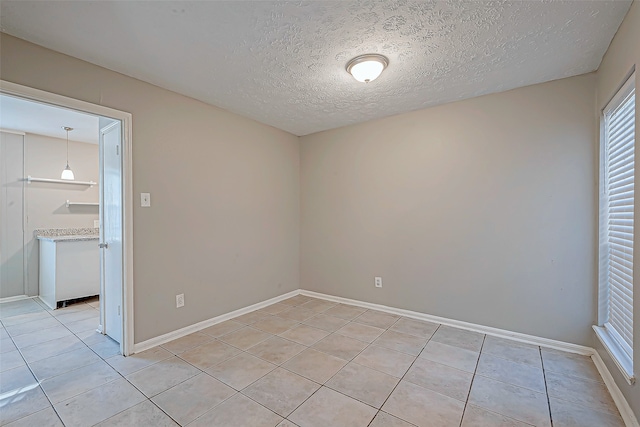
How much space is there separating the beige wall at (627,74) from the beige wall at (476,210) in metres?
0.38

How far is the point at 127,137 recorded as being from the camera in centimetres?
239

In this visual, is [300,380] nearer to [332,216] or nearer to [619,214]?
[332,216]

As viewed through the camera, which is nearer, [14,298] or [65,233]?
[14,298]

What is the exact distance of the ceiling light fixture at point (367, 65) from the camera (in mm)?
2104

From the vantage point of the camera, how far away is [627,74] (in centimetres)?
169

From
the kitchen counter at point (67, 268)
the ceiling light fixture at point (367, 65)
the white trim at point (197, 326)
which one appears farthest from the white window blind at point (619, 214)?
the kitchen counter at point (67, 268)

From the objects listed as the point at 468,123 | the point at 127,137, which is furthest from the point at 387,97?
the point at 127,137

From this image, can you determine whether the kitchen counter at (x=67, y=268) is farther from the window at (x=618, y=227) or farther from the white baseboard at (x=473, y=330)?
the window at (x=618, y=227)

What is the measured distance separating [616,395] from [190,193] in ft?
12.0

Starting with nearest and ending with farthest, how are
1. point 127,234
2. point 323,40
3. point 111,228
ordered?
1. point 323,40
2. point 127,234
3. point 111,228

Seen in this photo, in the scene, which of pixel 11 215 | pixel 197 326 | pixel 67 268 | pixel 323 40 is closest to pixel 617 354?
pixel 323 40

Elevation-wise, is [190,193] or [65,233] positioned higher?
[190,193]

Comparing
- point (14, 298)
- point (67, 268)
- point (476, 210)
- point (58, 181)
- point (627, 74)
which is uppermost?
point (627, 74)

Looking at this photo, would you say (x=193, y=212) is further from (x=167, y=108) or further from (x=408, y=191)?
(x=408, y=191)
